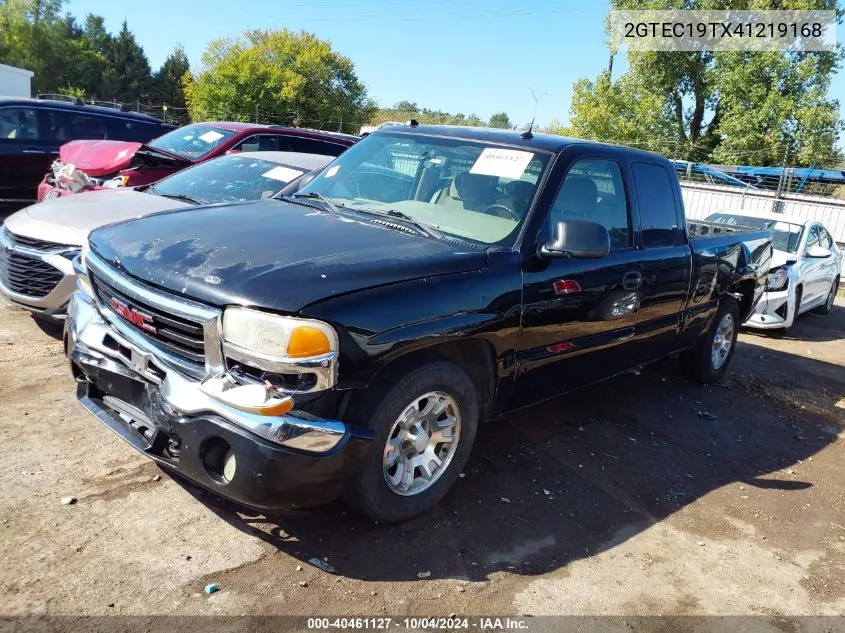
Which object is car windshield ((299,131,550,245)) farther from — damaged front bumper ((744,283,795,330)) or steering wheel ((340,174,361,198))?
damaged front bumper ((744,283,795,330))

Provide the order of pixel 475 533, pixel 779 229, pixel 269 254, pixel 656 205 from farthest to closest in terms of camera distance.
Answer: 1. pixel 779 229
2. pixel 656 205
3. pixel 475 533
4. pixel 269 254

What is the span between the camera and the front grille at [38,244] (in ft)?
16.1

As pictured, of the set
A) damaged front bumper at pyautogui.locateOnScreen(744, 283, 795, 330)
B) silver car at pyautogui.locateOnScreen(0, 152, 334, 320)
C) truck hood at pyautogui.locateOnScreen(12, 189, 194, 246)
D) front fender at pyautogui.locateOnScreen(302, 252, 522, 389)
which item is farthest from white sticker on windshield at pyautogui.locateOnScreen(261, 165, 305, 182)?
damaged front bumper at pyautogui.locateOnScreen(744, 283, 795, 330)

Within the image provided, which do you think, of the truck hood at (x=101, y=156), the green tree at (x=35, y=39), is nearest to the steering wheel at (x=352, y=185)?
the truck hood at (x=101, y=156)

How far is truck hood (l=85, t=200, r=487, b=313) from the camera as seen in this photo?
9.10 feet

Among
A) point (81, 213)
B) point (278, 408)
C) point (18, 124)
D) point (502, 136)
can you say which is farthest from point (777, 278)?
point (18, 124)

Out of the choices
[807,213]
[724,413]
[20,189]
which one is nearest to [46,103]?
[20,189]

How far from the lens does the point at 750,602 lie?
3.17 meters

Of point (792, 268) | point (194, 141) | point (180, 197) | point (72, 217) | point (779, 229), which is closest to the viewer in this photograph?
point (72, 217)

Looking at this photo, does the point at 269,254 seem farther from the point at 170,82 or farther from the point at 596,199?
the point at 170,82

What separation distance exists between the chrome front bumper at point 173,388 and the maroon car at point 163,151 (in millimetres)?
4124

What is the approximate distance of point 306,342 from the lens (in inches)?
104

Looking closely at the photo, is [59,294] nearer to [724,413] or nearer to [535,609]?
[535,609]

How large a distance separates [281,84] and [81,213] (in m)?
38.8
